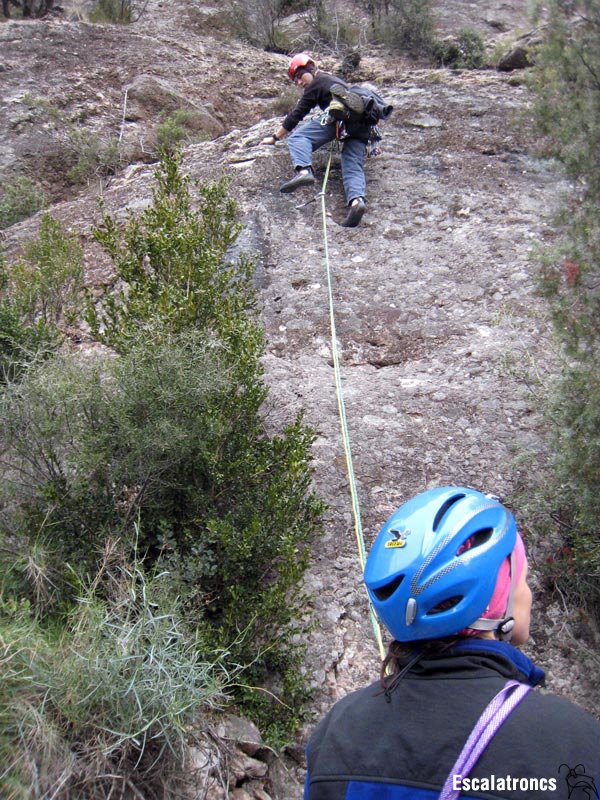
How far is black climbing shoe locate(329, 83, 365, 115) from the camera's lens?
7.35m

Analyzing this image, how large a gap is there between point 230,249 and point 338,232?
1090 mm

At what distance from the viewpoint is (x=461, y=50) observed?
12.1 meters

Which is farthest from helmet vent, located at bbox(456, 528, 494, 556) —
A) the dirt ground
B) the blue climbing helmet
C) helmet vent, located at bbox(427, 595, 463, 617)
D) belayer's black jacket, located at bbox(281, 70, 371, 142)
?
belayer's black jacket, located at bbox(281, 70, 371, 142)

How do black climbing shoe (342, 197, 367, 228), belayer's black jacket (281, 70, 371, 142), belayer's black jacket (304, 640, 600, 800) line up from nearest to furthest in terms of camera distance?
1. belayer's black jacket (304, 640, 600, 800)
2. black climbing shoe (342, 197, 367, 228)
3. belayer's black jacket (281, 70, 371, 142)

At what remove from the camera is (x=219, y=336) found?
4.09 m

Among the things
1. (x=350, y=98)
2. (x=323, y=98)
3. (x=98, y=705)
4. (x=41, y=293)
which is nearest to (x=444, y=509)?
(x=98, y=705)

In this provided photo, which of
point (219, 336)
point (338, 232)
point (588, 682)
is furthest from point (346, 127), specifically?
point (588, 682)

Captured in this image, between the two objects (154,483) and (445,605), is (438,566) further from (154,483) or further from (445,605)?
(154,483)

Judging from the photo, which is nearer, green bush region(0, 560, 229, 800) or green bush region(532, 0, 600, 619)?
green bush region(0, 560, 229, 800)

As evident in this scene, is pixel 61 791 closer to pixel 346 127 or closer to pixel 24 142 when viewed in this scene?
pixel 346 127

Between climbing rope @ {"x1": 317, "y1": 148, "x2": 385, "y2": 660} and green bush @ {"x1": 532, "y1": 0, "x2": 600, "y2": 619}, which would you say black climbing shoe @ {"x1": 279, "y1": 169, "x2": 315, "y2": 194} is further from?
green bush @ {"x1": 532, "y1": 0, "x2": 600, "y2": 619}

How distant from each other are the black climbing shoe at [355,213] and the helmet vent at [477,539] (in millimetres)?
5668

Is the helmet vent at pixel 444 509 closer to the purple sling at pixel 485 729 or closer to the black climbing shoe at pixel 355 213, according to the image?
the purple sling at pixel 485 729

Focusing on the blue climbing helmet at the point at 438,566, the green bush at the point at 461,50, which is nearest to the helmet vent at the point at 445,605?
the blue climbing helmet at the point at 438,566
